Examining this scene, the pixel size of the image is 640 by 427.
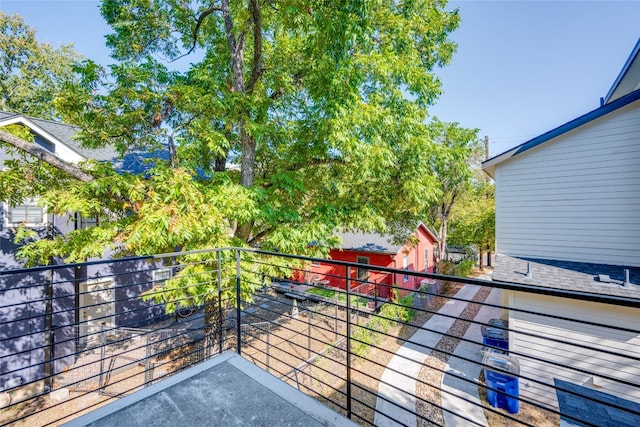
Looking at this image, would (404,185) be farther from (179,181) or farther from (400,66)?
(179,181)

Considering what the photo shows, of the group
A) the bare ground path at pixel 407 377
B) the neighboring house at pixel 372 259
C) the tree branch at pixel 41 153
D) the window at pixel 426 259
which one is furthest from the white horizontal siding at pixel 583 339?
the window at pixel 426 259

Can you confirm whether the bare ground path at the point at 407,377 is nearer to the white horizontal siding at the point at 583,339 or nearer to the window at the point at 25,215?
the white horizontal siding at the point at 583,339

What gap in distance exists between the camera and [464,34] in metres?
7.66

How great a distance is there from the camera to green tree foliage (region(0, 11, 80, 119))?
613 inches

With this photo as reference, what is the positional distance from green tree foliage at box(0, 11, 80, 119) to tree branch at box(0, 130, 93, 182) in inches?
606

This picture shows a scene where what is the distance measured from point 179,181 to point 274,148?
3126mm

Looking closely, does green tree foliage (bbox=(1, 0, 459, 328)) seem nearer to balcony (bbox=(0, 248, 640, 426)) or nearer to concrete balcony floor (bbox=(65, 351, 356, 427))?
balcony (bbox=(0, 248, 640, 426))

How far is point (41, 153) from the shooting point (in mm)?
4582

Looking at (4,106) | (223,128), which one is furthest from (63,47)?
(223,128)

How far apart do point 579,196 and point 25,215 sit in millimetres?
12753

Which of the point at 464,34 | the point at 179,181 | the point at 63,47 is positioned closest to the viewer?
the point at 179,181

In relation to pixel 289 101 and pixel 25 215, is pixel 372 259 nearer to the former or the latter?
pixel 289 101

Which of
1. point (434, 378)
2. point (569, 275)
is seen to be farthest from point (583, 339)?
point (434, 378)

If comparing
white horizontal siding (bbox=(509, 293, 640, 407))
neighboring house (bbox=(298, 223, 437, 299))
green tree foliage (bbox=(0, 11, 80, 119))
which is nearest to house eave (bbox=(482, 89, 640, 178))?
white horizontal siding (bbox=(509, 293, 640, 407))
